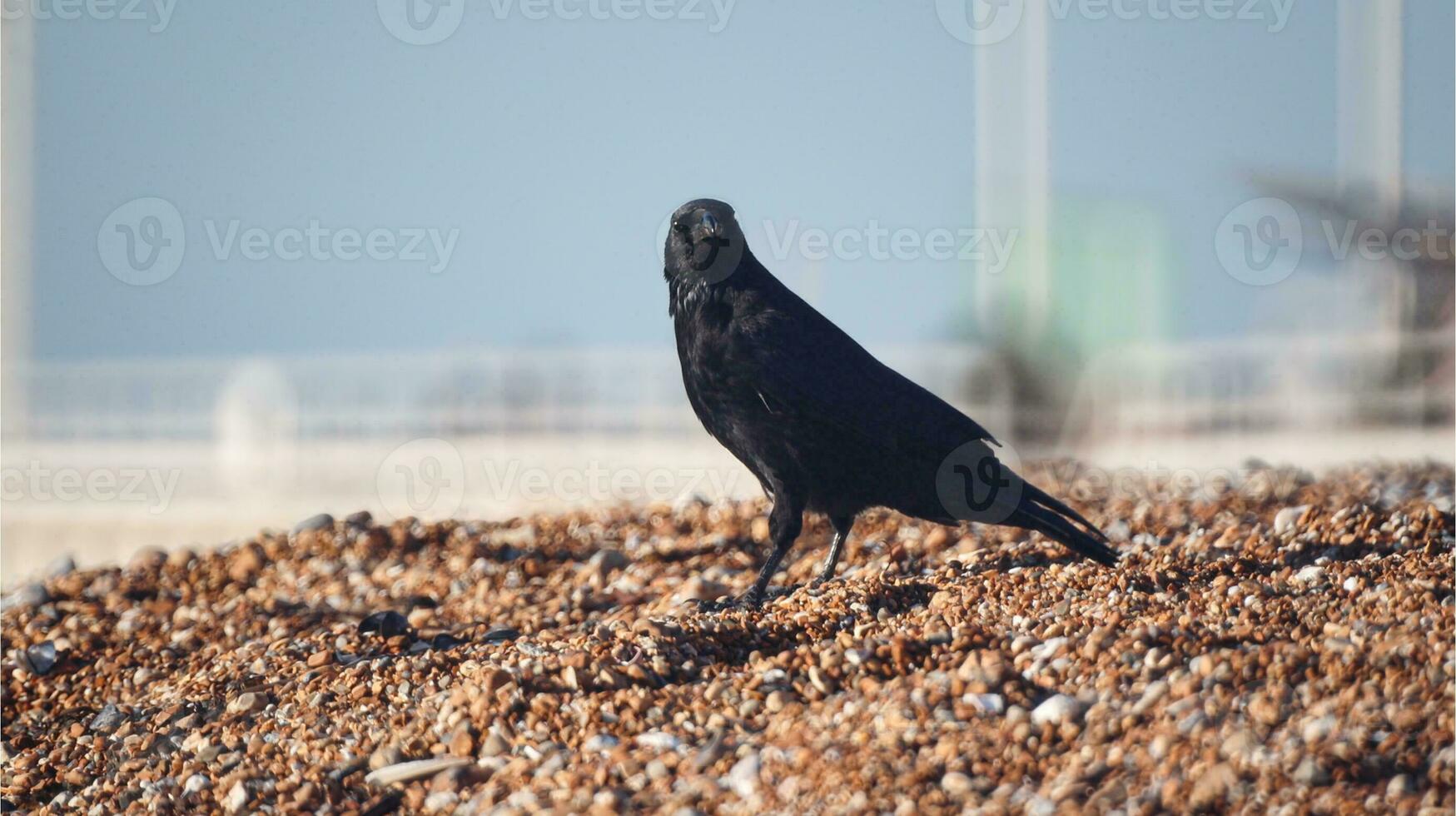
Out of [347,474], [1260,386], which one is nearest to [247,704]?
[347,474]

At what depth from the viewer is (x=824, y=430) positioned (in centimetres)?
482

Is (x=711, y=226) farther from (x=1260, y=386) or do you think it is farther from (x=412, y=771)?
(x=1260, y=386)

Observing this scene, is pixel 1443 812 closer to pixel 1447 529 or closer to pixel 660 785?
pixel 660 785

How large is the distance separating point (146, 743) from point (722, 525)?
307cm

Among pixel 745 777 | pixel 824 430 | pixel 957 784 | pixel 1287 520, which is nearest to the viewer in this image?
pixel 957 784

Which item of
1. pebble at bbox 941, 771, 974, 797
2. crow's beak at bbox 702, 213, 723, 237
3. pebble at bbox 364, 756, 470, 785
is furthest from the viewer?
crow's beak at bbox 702, 213, 723, 237

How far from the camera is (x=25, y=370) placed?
1688cm

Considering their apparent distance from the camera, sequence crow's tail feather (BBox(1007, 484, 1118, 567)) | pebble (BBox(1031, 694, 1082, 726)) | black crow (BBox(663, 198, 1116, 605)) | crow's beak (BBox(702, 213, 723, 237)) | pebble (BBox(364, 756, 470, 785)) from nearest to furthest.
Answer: pebble (BBox(1031, 694, 1082, 726)) → pebble (BBox(364, 756, 470, 785)) → crow's tail feather (BBox(1007, 484, 1118, 567)) → black crow (BBox(663, 198, 1116, 605)) → crow's beak (BBox(702, 213, 723, 237))

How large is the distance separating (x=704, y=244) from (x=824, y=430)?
2.96ft

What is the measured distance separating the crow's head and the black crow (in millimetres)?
79

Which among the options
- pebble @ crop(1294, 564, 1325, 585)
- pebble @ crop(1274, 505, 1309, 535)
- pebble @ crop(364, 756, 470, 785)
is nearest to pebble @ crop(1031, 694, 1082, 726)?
pebble @ crop(1294, 564, 1325, 585)

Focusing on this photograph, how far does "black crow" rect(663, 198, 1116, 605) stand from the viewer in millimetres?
4770

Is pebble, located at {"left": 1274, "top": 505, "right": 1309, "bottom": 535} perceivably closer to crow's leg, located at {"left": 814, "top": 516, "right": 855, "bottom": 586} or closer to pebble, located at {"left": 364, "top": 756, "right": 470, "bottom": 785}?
crow's leg, located at {"left": 814, "top": 516, "right": 855, "bottom": 586}

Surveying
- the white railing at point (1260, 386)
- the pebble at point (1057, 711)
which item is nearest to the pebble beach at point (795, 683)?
the pebble at point (1057, 711)
